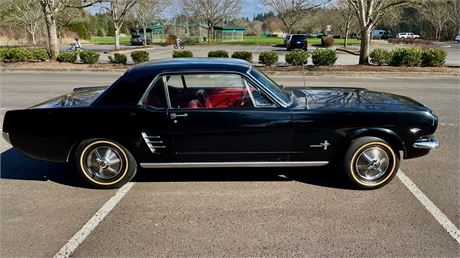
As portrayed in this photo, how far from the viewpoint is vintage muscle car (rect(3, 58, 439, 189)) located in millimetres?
3900

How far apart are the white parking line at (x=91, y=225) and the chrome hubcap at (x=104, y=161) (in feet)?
0.83

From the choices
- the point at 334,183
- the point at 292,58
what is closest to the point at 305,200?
the point at 334,183

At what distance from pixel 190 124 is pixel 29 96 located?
8.18m

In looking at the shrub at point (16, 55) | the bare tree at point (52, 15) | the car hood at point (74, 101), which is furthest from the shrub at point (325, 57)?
the shrub at point (16, 55)

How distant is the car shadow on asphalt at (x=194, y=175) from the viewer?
14.3ft

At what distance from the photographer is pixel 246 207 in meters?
3.69

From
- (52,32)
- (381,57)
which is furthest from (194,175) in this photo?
(52,32)

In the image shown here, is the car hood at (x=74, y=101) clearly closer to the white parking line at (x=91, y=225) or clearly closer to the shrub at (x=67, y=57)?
the white parking line at (x=91, y=225)

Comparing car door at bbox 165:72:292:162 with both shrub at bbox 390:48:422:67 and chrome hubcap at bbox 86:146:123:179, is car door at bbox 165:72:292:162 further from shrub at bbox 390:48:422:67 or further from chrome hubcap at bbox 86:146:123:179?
shrub at bbox 390:48:422:67

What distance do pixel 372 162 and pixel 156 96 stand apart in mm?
2535

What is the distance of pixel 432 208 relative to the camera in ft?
11.9

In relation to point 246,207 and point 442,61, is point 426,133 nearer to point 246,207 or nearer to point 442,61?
point 246,207

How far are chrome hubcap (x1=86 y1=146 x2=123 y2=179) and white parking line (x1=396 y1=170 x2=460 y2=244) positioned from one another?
3343mm

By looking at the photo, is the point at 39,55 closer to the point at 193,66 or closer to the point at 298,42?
the point at 193,66
